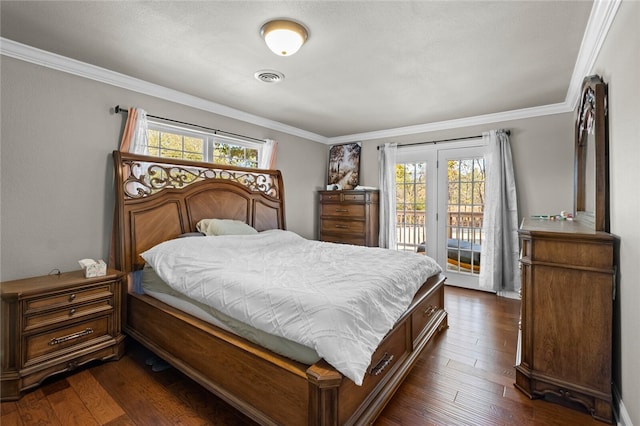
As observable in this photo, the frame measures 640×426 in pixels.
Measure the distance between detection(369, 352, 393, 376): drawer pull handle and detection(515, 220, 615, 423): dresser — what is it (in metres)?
0.90

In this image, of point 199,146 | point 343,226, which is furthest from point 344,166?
point 199,146

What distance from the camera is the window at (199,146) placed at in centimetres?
318

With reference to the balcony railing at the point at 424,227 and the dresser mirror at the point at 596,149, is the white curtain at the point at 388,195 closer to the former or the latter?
the balcony railing at the point at 424,227

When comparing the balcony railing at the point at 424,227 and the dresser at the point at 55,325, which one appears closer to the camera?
the dresser at the point at 55,325

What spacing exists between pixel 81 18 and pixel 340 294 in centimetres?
242

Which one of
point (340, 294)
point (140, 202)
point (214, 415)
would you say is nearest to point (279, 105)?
point (140, 202)

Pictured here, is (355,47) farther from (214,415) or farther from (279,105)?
(214,415)

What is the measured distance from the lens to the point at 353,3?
5.64ft

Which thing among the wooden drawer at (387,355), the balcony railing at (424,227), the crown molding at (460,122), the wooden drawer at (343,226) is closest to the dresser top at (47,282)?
the wooden drawer at (387,355)

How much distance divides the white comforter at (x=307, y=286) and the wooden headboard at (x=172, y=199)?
40 centimetres

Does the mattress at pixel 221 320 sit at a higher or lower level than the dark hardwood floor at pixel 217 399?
higher

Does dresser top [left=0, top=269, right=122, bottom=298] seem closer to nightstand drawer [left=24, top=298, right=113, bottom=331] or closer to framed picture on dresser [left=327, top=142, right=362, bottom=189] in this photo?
nightstand drawer [left=24, top=298, right=113, bottom=331]

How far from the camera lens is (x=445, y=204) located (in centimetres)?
441

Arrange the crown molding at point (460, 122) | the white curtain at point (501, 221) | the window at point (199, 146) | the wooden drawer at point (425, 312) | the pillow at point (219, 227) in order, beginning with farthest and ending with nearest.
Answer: the white curtain at point (501, 221), the crown molding at point (460, 122), the window at point (199, 146), the pillow at point (219, 227), the wooden drawer at point (425, 312)
